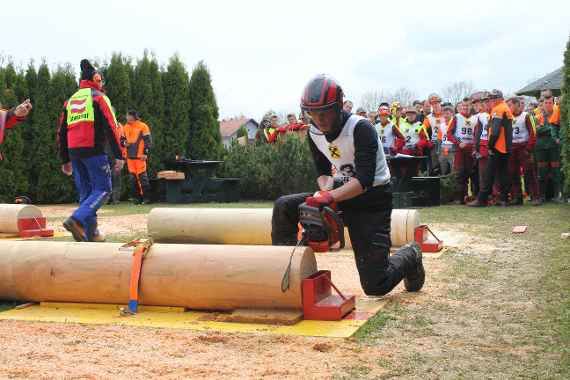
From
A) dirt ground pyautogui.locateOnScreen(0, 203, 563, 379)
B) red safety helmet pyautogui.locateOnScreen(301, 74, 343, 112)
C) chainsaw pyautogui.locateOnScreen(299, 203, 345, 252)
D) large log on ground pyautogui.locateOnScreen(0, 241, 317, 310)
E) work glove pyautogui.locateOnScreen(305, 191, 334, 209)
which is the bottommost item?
dirt ground pyautogui.locateOnScreen(0, 203, 563, 379)

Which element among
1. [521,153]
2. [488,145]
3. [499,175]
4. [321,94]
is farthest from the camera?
[499,175]

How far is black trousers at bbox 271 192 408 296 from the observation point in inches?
215

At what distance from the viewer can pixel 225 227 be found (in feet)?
27.9

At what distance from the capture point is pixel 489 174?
14195 millimetres

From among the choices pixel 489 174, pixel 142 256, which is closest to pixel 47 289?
pixel 142 256

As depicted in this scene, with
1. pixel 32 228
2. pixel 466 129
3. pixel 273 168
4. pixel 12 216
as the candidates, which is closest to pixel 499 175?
pixel 466 129

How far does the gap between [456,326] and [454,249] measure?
11.9 feet

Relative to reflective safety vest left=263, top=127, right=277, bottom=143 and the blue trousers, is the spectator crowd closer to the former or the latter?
reflective safety vest left=263, top=127, right=277, bottom=143

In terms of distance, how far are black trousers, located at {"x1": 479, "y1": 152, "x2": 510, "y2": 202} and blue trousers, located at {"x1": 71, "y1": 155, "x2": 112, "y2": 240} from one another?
27.0 feet

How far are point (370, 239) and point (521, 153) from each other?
31.9ft

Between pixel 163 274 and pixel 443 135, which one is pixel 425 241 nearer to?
pixel 163 274

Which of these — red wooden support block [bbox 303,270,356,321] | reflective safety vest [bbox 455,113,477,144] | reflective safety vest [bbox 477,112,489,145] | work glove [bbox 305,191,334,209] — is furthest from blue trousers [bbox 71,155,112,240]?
reflective safety vest [bbox 455,113,477,144]

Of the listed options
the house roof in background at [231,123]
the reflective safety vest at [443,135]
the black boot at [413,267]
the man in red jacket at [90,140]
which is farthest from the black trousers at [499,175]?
the house roof in background at [231,123]

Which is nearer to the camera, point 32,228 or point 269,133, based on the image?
point 32,228
